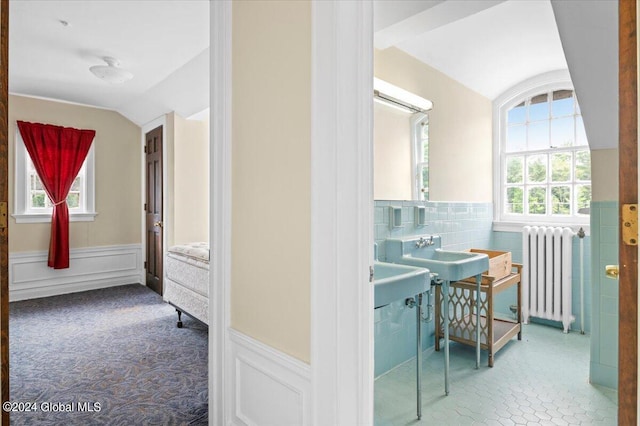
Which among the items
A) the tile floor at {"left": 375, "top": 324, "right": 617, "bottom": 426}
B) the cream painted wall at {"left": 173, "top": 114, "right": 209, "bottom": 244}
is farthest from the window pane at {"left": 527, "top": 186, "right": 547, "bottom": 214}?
the cream painted wall at {"left": 173, "top": 114, "right": 209, "bottom": 244}

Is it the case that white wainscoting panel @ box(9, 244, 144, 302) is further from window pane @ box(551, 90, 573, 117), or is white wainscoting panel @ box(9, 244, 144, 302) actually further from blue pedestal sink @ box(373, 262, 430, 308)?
window pane @ box(551, 90, 573, 117)

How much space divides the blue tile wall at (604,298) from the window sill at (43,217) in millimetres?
5386

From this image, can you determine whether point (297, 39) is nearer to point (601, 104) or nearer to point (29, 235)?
point (601, 104)

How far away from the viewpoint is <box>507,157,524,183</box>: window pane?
12.9ft

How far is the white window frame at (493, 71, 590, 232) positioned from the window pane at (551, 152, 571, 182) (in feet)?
0.66

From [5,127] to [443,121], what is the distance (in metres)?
3.02

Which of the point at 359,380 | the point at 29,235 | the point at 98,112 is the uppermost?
the point at 98,112

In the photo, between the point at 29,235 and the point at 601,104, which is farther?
the point at 29,235

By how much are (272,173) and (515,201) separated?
346 cm

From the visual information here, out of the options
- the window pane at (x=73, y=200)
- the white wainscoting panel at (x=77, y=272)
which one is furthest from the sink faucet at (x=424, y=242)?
the window pane at (x=73, y=200)

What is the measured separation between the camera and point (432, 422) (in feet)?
6.38

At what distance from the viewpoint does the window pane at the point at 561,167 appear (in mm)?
3623

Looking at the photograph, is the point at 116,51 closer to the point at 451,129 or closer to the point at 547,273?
the point at 451,129

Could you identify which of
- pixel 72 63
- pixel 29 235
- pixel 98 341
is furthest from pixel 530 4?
pixel 29 235
